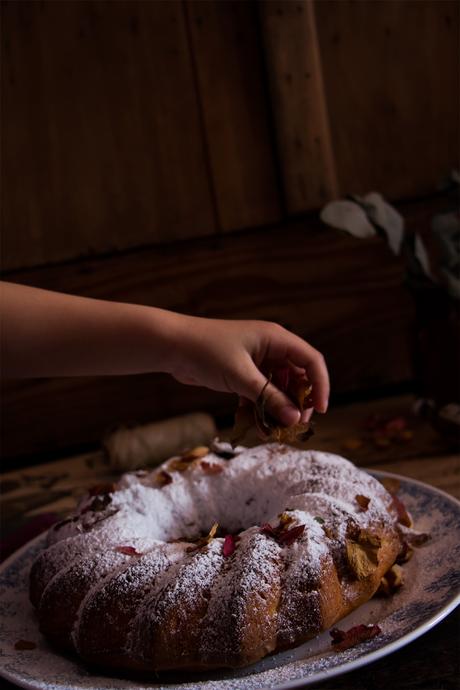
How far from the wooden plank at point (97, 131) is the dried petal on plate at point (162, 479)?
0.83m

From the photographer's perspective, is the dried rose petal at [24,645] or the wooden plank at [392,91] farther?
the wooden plank at [392,91]

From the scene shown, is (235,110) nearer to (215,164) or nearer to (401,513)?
(215,164)

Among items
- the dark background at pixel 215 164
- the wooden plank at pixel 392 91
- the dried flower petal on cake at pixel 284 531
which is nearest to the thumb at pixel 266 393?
the dried flower petal on cake at pixel 284 531

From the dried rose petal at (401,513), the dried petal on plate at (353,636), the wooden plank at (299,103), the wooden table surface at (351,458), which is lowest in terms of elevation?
the wooden table surface at (351,458)

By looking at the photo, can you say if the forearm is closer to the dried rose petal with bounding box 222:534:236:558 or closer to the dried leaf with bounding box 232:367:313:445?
the dried leaf with bounding box 232:367:313:445

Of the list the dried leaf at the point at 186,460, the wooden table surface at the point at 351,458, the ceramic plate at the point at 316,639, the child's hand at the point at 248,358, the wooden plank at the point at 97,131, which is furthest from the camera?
the wooden plank at the point at 97,131

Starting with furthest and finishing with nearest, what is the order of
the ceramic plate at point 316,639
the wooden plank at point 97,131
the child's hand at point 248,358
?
the wooden plank at point 97,131 → the child's hand at point 248,358 → the ceramic plate at point 316,639

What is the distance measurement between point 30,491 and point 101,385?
353 millimetres

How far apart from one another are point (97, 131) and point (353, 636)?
122cm

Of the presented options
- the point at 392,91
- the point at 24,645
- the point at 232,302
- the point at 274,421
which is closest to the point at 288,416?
the point at 274,421

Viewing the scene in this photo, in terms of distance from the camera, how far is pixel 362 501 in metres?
0.95

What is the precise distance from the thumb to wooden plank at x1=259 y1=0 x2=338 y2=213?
34.2 inches

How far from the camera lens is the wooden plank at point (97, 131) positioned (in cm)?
169

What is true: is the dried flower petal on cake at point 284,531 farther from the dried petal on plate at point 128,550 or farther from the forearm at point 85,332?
the forearm at point 85,332
